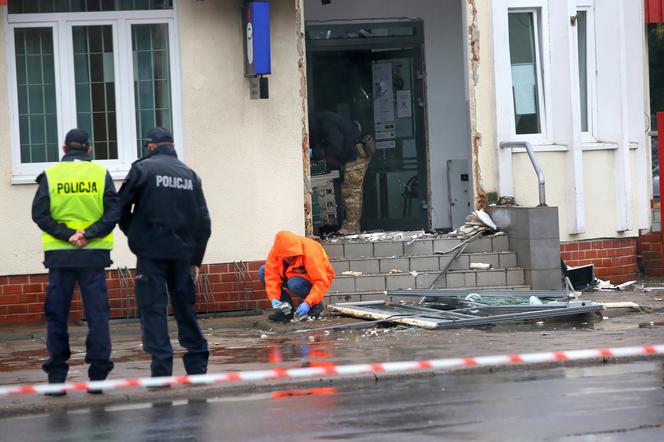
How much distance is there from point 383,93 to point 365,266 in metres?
4.03

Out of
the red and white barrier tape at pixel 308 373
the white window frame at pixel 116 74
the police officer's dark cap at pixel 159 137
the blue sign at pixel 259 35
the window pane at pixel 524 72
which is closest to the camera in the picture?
the red and white barrier tape at pixel 308 373

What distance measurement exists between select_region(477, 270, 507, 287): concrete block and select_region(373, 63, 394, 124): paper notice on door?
3941 millimetres

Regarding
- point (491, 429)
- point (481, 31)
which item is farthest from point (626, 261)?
point (491, 429)

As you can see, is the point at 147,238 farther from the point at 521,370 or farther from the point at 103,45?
the point at 103,45

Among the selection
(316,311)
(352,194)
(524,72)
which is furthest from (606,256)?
(316,311)

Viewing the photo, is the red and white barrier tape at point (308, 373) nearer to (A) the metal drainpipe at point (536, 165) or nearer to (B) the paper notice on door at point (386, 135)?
(A) the metal drainpipe at point (536, 165)

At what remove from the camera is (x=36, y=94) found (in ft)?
49.4

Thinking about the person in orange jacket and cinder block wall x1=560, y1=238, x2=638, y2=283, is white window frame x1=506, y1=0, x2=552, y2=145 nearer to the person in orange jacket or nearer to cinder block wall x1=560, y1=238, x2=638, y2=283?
cinder block wall x1=560, y1=238, x2=638, y2=283

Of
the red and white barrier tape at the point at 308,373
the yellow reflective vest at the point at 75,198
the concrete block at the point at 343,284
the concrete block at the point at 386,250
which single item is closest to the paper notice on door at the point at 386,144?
the concrete block at the point at 386,250

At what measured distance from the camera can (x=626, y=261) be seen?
675 inches

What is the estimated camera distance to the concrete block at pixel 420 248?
15.6m

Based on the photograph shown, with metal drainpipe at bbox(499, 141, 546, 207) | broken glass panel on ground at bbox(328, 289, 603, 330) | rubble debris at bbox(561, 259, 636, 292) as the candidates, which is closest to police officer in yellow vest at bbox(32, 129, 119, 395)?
broken glass panel on ground at bbox(328, 289, 603, 330)

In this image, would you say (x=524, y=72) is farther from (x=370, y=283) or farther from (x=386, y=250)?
(x=370, y=283)

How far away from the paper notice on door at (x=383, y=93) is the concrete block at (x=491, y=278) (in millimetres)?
3941
